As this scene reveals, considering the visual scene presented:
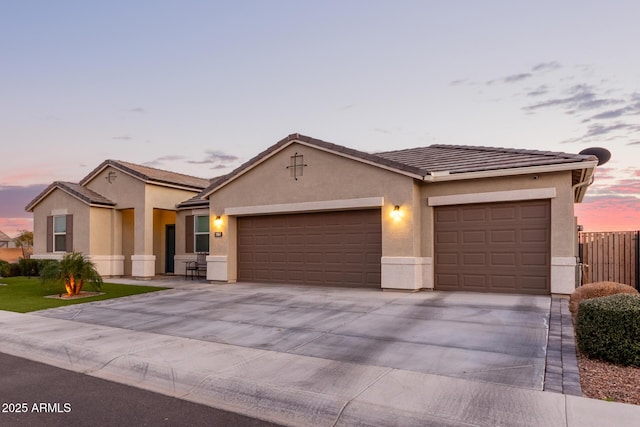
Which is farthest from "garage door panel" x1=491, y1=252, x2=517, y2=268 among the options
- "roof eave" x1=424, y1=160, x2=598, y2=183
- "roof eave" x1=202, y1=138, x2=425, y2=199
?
"roof eave" x1=202, y1=138, x2=425, y2=199

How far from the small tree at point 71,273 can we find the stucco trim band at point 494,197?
11.2 meters

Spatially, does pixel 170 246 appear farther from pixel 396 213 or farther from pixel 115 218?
pixel 396 213

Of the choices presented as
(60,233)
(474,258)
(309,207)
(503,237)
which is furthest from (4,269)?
(503,237)

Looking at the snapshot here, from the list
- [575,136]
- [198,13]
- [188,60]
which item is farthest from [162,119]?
[575,136]

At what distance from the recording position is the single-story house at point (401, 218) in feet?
38.0

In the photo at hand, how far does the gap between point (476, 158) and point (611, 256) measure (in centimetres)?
573

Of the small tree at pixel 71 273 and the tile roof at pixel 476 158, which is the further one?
the small tree at pixel 71 273

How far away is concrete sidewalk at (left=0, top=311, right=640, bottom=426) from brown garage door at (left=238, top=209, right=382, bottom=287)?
24.9 ft

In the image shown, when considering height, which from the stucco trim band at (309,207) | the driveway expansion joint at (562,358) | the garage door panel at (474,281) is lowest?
the driveway expansion joint at (562,358)

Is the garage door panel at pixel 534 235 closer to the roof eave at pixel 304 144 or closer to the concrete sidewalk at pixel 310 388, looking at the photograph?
the roof eave at pixel 304 144

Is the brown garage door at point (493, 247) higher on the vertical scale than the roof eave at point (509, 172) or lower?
lower

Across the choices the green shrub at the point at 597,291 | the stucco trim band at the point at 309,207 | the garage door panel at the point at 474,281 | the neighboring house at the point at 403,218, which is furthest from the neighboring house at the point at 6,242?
the green shrub at the point at 597,291

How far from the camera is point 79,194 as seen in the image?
1895 cm

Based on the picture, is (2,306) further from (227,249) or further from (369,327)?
(369,327)
